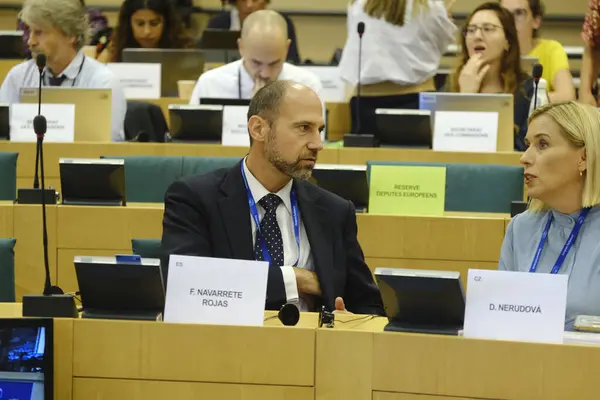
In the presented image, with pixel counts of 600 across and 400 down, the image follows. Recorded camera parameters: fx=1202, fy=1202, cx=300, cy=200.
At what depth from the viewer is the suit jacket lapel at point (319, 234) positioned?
361 cm

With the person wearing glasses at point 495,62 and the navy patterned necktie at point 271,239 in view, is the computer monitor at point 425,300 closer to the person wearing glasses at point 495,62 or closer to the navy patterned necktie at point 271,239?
the navy patterned necktie at point 271,239

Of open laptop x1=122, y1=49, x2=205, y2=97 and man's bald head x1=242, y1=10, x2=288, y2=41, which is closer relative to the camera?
man's bald head x1=242, y1=10, x2=288, y2=41

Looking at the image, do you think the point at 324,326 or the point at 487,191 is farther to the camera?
the point at 487,191

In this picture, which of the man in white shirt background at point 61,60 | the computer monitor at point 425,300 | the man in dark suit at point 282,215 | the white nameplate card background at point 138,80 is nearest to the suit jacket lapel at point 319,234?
the man in dark suit at point 282,215

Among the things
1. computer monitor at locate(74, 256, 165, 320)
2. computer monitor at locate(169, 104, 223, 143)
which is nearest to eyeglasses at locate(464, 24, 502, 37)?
computer monitor at locate(169, 104, 223, 143)

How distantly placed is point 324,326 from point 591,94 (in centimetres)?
431

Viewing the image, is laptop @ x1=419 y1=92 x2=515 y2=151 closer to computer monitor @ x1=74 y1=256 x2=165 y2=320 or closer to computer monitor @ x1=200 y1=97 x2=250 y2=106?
computer monitor @ x1=200 y1=97 x2=250 y2=106

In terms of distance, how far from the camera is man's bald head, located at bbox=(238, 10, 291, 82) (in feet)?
20.2

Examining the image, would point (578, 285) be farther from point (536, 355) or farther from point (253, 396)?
point (253, 396)

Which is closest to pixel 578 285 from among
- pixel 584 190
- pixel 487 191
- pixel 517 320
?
pixel 584 190

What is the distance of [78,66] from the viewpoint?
20.4 feet

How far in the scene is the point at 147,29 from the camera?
785cm

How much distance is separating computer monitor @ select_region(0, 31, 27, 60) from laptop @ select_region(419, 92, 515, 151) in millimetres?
3637

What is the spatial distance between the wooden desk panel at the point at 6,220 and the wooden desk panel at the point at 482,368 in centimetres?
225
